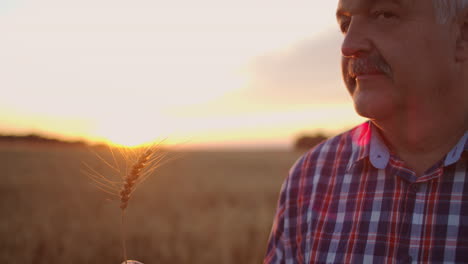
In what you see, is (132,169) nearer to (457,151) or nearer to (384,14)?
(384,14)

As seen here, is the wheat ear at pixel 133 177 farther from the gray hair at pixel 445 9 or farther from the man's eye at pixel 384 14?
the gray hair at pixel 445 9

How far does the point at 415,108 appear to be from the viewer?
163cm

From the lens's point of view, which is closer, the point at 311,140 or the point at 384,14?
the point at 384,14

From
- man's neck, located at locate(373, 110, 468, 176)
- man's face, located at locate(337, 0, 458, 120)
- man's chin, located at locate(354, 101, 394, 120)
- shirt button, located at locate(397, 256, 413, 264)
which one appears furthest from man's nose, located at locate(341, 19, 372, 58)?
shirt button, located at locate(397, 256, 413, 264)

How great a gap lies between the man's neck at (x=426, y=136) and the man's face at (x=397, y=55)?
73 mm

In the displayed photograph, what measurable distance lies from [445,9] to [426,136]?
1.76ft

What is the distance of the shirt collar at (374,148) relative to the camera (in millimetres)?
1583

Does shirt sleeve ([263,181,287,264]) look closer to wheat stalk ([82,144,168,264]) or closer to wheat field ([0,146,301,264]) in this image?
wheat stalk ([82,144,168,264])

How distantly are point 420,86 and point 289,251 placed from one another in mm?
1032

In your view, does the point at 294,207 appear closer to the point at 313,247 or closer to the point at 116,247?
the point at 313,247

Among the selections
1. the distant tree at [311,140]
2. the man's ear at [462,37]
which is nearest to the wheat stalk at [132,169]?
the man's ear at [462,37]

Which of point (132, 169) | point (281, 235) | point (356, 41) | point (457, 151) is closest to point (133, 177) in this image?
point (132, 169)

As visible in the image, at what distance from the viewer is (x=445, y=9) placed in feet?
5.12

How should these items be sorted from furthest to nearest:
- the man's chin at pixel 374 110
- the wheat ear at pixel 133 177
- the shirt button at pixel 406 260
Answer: the man's chin at pixel 374 110 < the shirt button at pixel 406 260 < the wheat ear at pixel 133 177
